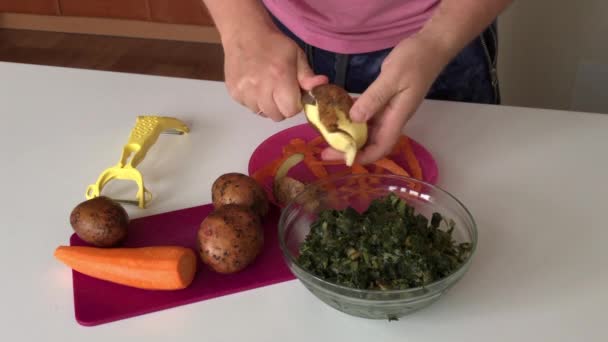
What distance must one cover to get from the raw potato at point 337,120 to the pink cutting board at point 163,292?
0.14 m

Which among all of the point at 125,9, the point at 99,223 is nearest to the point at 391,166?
the point at 99,223

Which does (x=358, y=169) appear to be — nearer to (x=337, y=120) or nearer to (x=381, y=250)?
(x=337, y=120)

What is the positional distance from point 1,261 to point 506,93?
1622 mm

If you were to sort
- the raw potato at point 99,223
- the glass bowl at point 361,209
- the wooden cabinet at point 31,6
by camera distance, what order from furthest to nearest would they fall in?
the wooden cabinet at point 31,6 < the raw potato at point 99,223 < the glass bowl at point 361,209

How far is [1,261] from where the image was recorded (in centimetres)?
79

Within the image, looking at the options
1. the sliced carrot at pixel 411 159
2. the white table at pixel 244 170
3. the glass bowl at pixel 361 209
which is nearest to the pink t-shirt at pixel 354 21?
the white table at pixel 244 170

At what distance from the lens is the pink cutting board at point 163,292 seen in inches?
28.0

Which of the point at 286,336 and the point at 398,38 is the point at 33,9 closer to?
the point at 398,38

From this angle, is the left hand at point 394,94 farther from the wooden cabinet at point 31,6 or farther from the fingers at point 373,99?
the wooden cabinet at point 31,6

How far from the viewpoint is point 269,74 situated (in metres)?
0.88

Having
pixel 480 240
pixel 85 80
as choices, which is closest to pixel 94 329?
pixel 480 240

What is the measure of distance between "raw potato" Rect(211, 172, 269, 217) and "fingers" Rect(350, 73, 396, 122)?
6.1 inches

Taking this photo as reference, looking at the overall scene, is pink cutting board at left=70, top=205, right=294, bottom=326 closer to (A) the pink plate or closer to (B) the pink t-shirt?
(A) the pink plate

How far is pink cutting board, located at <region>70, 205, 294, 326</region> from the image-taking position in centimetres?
71
